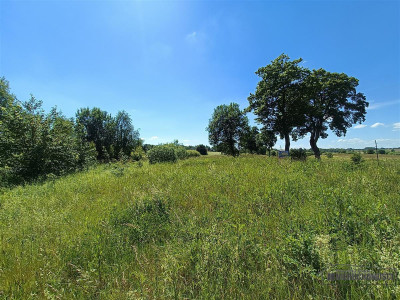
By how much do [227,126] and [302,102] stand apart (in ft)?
52.9

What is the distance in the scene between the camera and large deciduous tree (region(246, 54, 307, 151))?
20250mm

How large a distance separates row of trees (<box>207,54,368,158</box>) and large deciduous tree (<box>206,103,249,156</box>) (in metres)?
11.0

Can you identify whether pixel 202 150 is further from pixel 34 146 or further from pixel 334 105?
pixel 34 146

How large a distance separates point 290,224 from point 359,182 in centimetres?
329

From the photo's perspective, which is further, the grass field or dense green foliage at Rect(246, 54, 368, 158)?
dense green foliage at Rect(246, 54, 368, 158)

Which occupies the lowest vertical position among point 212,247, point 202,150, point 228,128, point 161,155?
point 212,247

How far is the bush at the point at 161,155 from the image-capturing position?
16500 mm

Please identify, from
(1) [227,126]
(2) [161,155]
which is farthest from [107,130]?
(2) [161,155]

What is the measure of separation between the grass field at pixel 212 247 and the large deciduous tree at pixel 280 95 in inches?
739

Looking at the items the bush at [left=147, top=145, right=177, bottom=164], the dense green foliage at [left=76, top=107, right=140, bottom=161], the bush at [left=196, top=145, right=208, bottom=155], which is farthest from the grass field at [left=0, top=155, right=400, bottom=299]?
the bush at [left=196, top=145, right=208, bottom=155]

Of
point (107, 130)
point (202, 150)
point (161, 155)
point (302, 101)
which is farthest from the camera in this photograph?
point (202, 150)

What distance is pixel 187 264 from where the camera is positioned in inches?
83.0

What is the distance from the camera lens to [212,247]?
215cm

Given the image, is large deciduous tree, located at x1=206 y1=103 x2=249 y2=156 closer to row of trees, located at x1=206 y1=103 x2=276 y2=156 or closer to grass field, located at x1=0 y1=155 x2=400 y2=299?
row of trees, located at x1=206 y1=103 x2=276 y2=156
